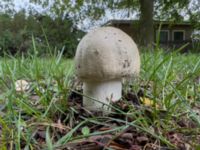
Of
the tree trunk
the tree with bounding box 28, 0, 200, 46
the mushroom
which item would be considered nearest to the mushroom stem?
the mushroom

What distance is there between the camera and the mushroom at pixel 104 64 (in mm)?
1334

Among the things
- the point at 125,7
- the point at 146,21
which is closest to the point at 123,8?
the point at 125,7

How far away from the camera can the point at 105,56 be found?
133cm

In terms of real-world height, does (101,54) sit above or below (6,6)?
below

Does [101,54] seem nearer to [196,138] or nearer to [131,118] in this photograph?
[131,118]

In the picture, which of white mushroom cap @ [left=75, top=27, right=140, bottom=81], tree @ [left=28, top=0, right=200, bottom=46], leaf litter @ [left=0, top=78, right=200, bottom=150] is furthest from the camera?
tree @ [left=28, top=0, right=200, bottom=46]

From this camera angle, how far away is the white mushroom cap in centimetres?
133

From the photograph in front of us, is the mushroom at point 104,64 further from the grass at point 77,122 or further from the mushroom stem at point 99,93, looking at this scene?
the grass at point 77,122

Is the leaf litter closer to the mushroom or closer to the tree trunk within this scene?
the mushroom

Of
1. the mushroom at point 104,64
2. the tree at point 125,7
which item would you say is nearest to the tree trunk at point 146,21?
the tree at point 125,7

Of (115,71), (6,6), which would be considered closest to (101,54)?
(115,71)

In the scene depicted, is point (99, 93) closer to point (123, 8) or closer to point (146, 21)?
point (146, 21)

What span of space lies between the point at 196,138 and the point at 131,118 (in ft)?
0.85

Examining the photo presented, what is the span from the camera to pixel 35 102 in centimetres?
153
